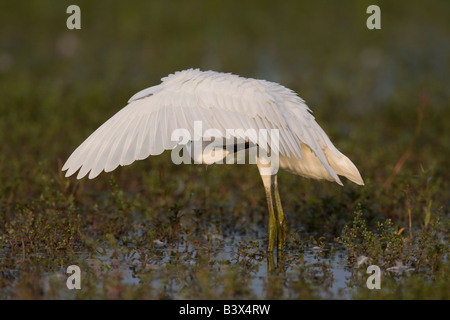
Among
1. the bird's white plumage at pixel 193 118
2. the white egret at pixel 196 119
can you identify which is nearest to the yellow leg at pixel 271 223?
the white egret at pixel 196 119

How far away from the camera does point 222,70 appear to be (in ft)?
41.5

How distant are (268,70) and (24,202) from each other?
22.8 feet

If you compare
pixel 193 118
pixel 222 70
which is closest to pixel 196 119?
pixel 193 118

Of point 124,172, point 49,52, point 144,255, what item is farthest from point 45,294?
point 49,52

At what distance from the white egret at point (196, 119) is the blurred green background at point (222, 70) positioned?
0.90 meters

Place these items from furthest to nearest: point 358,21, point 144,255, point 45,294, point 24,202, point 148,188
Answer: point 358,21 < point 148,188 < point 24,202 < point 144,255 < point 45,294

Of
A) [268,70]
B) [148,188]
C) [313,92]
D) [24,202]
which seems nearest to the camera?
[24,202]

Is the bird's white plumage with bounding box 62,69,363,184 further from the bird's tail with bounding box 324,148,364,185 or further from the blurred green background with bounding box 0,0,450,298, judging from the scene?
the blurred green background with bounding box 0,0,450,298

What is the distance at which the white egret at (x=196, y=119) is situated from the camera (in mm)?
5035

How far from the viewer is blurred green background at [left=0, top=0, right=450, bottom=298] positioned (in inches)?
259

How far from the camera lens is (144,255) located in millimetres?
5570

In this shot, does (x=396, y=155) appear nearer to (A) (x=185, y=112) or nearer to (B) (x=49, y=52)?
(A) (x=185, y=112)

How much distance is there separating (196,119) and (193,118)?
22 mm

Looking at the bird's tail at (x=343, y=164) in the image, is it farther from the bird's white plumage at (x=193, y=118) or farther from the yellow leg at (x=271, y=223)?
the yellow leg at (x=271, y=223)
